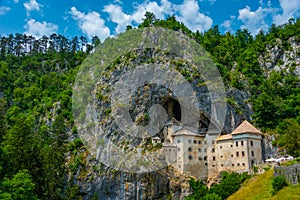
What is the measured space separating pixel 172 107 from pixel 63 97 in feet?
85.0

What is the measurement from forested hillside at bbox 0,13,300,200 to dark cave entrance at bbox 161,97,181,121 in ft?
30.7

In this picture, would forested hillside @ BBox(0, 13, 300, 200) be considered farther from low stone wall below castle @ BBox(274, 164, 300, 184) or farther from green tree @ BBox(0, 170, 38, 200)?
low stone wall below castle @ BBox(274, 164, 300, 184)

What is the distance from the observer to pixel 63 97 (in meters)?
76.1

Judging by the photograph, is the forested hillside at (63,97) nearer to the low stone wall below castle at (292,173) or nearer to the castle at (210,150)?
the castle at (210,150)

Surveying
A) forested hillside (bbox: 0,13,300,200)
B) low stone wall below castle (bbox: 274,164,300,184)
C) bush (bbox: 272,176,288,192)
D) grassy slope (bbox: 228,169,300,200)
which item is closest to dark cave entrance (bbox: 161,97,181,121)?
forested hillside (bbox: 0,13,300,200)

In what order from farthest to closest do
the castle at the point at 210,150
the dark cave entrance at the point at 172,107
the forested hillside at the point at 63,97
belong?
the dark cave entrance at the point at 172,107
the castle at the point at 210,150
the forested hillside at the point at 63,97

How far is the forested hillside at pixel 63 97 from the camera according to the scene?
4497 centimetres

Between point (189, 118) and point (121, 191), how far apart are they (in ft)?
55.2

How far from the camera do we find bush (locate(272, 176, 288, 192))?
34.5 metres

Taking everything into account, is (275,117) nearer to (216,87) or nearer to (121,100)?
(216,87)

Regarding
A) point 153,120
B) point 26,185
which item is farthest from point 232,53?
point 26,185

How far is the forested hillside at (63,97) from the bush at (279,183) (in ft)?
48.2

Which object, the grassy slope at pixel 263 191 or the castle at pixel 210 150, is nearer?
the grassy slope at pixel 263 191

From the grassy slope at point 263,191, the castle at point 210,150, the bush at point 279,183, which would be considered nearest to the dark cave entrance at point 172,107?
the castle at point 210,150
